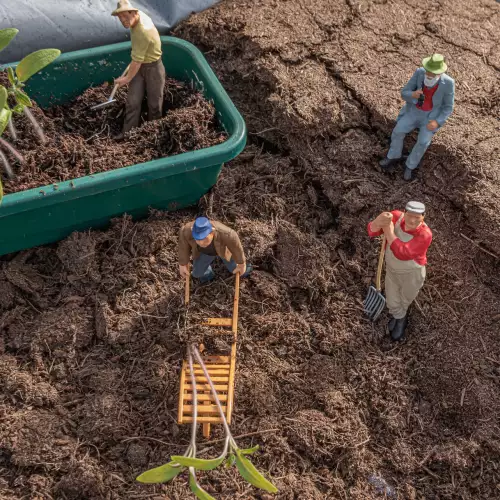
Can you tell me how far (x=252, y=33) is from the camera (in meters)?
3.03

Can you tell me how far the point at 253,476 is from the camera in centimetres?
191

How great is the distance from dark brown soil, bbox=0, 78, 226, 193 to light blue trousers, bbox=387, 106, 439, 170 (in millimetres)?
789

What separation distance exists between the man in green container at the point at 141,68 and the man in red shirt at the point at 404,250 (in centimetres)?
116

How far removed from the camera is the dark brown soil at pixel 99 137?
257 cm

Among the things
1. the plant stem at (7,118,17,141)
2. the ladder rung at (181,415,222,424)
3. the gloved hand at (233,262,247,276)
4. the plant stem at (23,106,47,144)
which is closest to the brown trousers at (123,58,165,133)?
the plant stem at (23,106,47,144)

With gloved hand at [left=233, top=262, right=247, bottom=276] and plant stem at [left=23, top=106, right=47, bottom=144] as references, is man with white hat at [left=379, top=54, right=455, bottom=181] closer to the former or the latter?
gloved hand at [left=233, top=262, right=247, bottom=276]

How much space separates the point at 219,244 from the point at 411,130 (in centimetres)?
105

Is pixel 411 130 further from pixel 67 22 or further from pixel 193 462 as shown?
pixel 67 22

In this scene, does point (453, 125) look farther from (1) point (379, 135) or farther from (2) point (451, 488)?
(2) point (451, 488)

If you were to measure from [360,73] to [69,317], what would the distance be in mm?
1851

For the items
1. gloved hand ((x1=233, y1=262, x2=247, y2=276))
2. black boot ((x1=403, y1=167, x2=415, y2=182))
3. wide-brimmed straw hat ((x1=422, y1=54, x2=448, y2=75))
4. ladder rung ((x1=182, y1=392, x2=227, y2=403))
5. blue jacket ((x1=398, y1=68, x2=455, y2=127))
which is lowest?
ladder rung ((x1=182, y1=392, x2=227, y2=403))

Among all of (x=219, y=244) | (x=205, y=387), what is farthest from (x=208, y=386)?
(x=219, y=244)

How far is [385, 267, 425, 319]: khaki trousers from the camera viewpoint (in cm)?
229

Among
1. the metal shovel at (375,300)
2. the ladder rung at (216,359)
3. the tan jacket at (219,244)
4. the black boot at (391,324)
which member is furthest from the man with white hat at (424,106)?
the ladder rung at (216,359)
